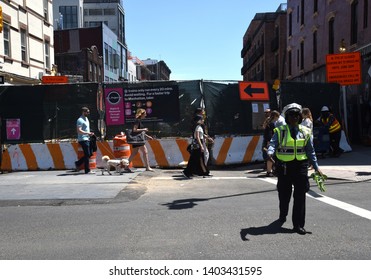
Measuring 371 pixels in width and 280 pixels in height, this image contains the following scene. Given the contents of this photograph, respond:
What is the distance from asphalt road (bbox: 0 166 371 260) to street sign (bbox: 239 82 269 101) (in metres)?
4.16

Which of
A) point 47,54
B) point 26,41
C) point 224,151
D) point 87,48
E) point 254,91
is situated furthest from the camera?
point 87,48

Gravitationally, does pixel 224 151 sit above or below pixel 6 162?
above

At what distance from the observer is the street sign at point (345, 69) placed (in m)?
14.3

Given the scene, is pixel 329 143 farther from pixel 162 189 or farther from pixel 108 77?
pixel 108 77

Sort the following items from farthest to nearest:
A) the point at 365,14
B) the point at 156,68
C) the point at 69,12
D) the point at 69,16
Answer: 1. the point at 156,68
2. the point at 69,16
3. the point at 69,12
4. the point at 365,14

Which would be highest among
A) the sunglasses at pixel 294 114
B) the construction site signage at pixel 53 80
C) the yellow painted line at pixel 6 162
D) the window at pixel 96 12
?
the window at pixel 96 12

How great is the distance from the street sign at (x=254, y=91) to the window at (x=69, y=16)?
6253 cm

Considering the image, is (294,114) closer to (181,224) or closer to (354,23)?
(181,224)

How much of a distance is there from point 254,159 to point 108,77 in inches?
1758

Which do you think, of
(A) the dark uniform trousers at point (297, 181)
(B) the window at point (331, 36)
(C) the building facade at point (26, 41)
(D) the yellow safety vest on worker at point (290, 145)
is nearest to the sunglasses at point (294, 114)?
(D) the yellow safety vest on worker at point (290, 145)

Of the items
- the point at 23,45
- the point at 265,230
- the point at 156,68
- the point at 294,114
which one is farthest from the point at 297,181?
the point at 156,68

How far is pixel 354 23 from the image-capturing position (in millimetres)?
19906

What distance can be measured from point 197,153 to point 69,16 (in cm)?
6643

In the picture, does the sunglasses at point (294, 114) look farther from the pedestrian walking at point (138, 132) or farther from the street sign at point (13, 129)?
the street sign at point (13, 129)
